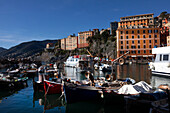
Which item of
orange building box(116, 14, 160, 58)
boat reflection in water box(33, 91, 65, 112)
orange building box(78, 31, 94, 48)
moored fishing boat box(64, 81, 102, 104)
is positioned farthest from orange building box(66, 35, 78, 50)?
moored fishing boat box(64, 81, 102, 104)

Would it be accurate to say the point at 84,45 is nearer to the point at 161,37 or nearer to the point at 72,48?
the point at 72,48

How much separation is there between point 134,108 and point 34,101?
1205 cm

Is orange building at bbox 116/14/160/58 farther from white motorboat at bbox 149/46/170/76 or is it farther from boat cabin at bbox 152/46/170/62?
boat cabin at bbox 152/46/170/62

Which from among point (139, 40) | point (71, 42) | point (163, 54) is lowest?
point (163, 54)

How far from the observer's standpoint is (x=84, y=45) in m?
124

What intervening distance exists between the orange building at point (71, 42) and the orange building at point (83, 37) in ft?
25.4

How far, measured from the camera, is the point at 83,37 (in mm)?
125312

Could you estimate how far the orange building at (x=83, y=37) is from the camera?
123 meters

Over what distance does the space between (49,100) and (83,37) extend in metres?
110

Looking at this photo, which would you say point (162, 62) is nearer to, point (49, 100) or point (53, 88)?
point (53, 88)

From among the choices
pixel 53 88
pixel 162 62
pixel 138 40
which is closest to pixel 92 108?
pixel 53 88

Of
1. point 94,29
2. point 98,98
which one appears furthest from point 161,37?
point 98,98

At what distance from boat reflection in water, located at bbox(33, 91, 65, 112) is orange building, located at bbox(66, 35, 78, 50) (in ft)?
383

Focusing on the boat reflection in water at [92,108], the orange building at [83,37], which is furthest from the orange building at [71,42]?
the boat reflection in water at [92,108]
